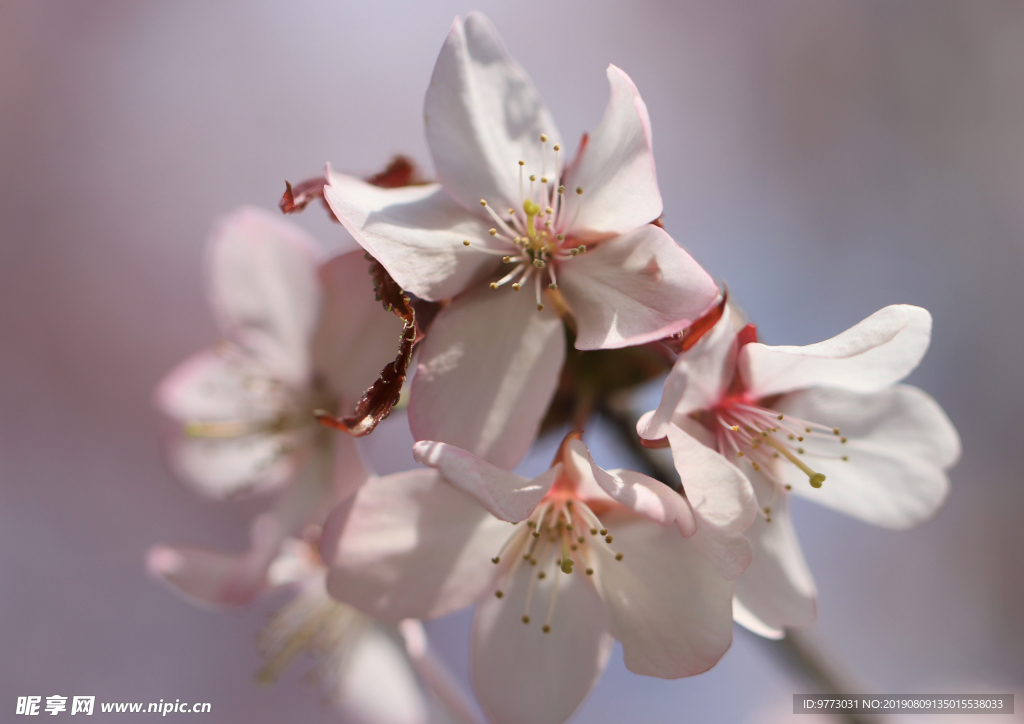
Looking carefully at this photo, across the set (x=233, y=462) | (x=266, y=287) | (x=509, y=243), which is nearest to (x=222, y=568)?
(x=233, y=462)

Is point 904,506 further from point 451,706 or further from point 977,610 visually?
point 977,610

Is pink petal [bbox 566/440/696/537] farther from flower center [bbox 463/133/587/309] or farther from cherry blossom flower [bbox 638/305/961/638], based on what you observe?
flower center [bbox 463/133/587/309]

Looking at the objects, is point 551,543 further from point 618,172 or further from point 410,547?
point 618,172

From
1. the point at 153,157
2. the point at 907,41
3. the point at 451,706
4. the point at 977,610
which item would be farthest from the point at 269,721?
the point at 907,41

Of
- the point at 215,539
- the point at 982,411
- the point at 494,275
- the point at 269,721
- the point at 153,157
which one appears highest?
the point at 153,157

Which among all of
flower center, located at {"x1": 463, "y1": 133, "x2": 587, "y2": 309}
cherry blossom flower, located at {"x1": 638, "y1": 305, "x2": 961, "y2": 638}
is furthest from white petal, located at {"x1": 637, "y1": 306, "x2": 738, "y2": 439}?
flower center, located at {"x1": 463, "y1": 133, "x2": 587, "y2": 309}
